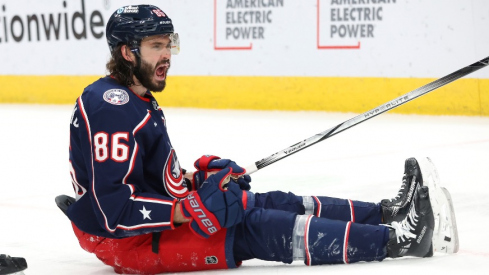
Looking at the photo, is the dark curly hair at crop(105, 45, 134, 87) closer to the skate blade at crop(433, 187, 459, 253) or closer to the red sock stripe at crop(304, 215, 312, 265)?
the red sock stripe at crop(304, 215, 312, 265)

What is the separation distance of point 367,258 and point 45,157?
3.45 meters

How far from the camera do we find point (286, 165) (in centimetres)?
482

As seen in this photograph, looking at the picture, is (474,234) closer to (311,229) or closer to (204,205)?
(311,229)

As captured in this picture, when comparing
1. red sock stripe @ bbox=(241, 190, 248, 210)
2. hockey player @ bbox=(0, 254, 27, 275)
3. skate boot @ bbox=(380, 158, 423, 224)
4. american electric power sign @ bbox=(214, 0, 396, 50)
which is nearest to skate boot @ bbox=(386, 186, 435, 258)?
skate boot @ bbox=(380, 158, 423, 224)

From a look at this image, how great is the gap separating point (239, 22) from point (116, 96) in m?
6.05

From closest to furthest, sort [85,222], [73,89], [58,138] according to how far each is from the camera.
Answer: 1. [85,222]
2. [58,138]
3. [73,89]

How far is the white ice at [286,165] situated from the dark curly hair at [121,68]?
0.57m

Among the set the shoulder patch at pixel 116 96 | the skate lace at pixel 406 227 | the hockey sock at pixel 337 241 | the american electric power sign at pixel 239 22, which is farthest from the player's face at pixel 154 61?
the american electric power sign at pixel 239 22

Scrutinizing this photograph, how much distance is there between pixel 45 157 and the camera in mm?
5406

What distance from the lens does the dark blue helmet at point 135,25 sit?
2396mm

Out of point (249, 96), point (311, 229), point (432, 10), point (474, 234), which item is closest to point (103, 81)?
point (311, 229)

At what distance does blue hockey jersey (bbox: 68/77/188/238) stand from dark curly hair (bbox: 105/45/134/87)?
35mm

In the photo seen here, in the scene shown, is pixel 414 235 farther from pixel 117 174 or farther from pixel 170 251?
pixel 117 174

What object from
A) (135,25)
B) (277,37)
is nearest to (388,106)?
(135,25)
